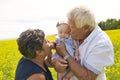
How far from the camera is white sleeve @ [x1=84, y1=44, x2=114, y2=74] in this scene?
14.6 feet

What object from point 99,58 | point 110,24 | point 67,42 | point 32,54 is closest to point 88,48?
point 99,58

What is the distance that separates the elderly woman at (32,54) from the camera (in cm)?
422

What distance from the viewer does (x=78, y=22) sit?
4.39m

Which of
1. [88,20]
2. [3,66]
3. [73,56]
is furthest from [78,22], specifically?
[3,66]

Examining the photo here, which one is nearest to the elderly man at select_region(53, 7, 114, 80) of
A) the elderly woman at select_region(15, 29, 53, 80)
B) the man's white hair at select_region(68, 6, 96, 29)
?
the man's white hair at select_region(68, 6, 96, 29)

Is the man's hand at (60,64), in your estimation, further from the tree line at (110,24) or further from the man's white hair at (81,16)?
the tree line at (110,24)

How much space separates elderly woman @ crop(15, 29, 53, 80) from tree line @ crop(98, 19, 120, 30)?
35379 mm

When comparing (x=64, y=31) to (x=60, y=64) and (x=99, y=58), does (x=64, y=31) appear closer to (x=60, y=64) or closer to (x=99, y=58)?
(x=60, y=64)

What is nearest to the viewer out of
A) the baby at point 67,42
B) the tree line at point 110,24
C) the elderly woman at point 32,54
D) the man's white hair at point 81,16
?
the elderly woman at point 32,54

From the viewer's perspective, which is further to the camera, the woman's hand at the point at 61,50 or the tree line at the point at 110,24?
the tree line at the point at 110,24

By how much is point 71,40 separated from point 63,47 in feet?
0.43

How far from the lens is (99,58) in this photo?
14.6 feet

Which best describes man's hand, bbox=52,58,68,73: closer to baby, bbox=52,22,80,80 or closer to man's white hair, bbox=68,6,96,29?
baby, bbox=52,22,80,80

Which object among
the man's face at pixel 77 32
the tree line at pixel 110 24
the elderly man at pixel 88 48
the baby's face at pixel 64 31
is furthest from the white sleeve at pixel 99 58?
the tree line at pixel 110 24
